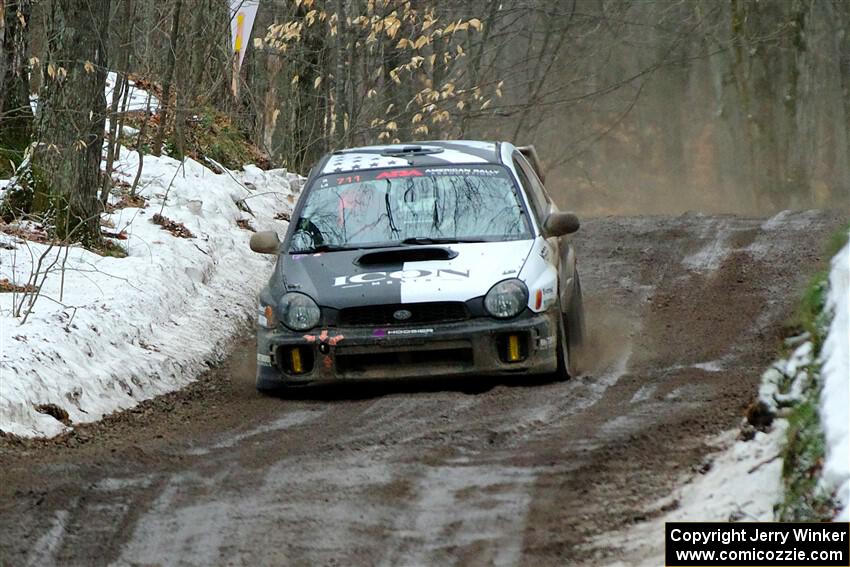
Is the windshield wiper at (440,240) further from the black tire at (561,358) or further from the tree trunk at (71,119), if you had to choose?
the tree trunk at (71,119)

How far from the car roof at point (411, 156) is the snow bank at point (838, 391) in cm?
423

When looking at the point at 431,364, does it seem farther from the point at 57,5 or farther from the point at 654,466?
the point at 57,5

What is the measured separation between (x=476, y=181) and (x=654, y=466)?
4.04 m

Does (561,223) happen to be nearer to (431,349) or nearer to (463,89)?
(431,349)

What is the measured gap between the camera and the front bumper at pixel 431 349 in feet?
28.2

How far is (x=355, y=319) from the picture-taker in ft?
28.7

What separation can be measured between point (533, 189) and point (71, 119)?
4021 millimetres

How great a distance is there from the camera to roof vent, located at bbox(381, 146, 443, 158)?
1038cm

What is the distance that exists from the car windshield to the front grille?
75 centimetres

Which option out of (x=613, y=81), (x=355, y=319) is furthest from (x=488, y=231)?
(x=613, y=81)

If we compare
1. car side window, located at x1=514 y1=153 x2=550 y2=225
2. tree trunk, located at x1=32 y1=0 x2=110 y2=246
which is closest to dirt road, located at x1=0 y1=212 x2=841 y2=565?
car side window, located at x1=514 y1=153 x2=550 y2=225

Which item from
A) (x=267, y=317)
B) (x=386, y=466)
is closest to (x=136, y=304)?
(x=267, y=317)

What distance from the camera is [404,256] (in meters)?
9.07

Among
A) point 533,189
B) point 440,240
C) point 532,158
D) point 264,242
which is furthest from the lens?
point 532,158
